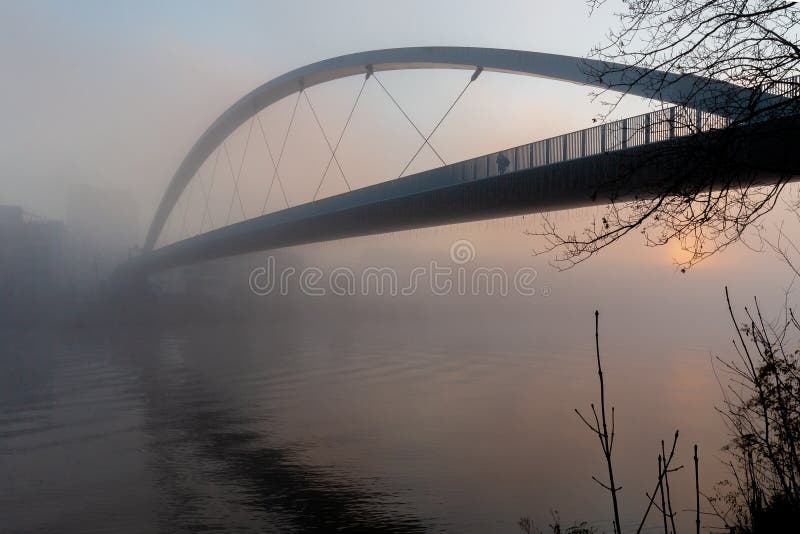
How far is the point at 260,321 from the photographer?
274 feet

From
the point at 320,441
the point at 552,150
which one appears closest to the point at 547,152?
the point at 552,150

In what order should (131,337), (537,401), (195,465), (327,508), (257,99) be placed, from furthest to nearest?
(131,337) < (257,99) < (537,401) < (195,465) < (327,508)

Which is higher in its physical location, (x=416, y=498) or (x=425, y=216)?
(x=425, y=216)

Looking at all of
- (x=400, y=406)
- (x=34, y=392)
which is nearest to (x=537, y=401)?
(x=400, y=406)

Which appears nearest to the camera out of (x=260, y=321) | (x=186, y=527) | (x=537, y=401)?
(x=186, y=527)

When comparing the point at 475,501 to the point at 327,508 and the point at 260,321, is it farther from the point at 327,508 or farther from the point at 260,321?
the point at 260,321

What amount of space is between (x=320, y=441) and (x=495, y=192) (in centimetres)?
800

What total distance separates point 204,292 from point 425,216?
65991 mm

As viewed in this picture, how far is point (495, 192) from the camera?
2009 cm

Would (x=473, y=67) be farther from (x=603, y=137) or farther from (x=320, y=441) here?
(x=320, y=441)

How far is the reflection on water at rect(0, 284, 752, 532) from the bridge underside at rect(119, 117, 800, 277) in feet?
18.5

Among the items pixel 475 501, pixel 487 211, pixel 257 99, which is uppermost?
pixel 257 99

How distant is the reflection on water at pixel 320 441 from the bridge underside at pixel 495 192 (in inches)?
221

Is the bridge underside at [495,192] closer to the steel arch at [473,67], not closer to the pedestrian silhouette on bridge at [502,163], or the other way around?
the pedestrian silhouette on bridge at [502,163]
